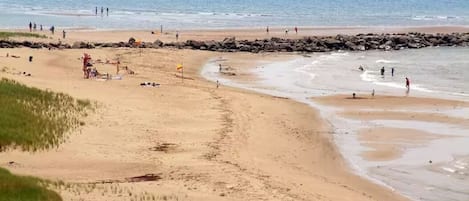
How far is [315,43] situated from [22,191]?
56.3m

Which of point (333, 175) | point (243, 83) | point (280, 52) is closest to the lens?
point (333, 175)

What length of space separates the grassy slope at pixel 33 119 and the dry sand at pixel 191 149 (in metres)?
0.65

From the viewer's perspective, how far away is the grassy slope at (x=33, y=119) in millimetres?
19594

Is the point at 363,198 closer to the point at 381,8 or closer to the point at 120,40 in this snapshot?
the point at 120,40

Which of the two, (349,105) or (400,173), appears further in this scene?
(349,105)

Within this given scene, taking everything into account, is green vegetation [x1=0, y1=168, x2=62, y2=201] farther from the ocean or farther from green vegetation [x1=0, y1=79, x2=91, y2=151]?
the ocean

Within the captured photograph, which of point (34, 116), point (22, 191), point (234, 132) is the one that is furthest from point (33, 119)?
point (22, 191)

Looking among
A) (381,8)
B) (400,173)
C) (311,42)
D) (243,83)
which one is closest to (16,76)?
(243,83)

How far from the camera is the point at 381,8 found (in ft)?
461

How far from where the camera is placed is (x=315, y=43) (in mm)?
72312

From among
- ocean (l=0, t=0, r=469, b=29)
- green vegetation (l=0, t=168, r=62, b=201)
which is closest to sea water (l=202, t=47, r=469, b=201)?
green vegetation (l=0, t=168, r=62, b=201)

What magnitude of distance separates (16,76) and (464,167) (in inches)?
873

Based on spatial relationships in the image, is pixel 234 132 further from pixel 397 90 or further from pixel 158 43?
pixel 158 43

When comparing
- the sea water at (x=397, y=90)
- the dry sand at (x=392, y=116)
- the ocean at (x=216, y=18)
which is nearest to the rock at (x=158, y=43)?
the sea water at (x=397, y=90)
